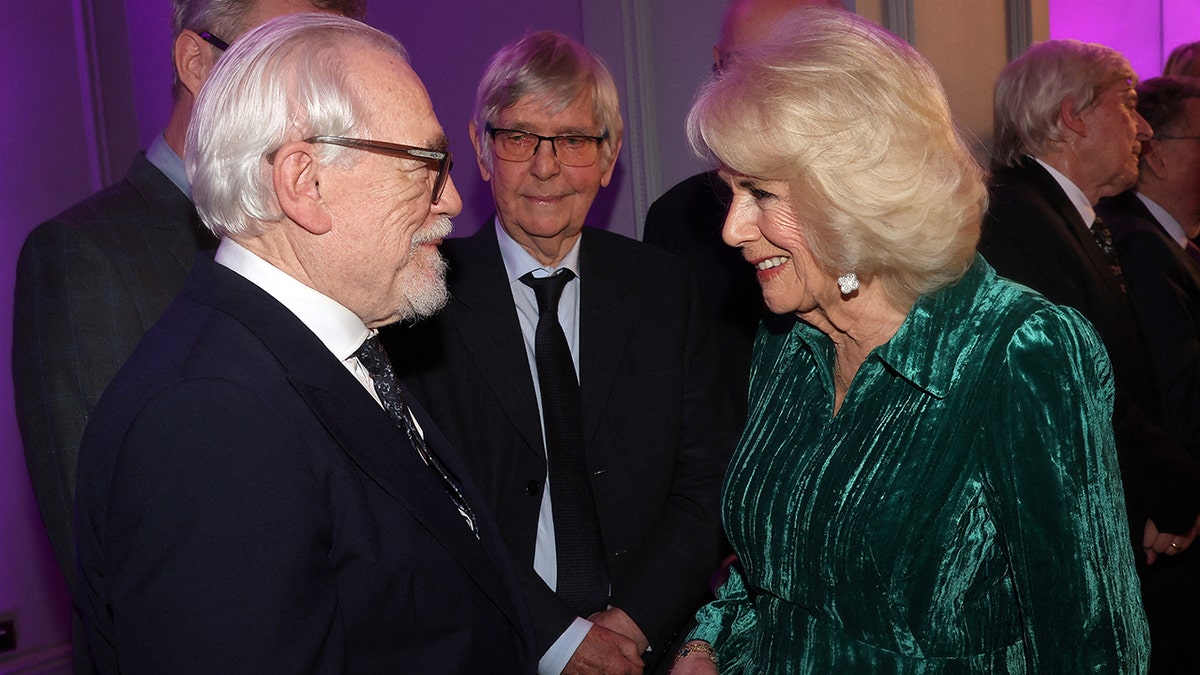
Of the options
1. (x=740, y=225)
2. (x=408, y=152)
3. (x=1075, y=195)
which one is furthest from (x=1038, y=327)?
(x=1075, y=195)

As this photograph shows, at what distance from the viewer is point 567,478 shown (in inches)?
91.3

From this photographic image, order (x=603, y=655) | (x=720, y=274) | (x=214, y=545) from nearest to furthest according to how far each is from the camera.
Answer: (x=214, y=545), (x=603, y=655), (x=720, y=274)

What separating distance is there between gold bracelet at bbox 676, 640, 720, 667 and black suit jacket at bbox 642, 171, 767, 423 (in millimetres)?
859

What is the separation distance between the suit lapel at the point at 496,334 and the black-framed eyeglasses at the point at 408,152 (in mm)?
796

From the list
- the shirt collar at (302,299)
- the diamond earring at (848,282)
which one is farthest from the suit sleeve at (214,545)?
the diamond earring at (848,282)

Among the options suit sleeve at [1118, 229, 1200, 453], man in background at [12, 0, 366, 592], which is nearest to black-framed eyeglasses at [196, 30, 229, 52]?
man in background at [12, 0, 366, 592]

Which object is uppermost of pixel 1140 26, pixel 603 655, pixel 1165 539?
pixel 1140 26

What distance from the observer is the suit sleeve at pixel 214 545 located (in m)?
1.10

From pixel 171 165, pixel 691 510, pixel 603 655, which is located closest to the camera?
pixel 171 165

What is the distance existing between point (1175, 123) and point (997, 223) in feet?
4.78

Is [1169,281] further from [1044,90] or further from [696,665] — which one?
[696,665]

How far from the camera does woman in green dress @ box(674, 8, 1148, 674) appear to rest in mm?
1459

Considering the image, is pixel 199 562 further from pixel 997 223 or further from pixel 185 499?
pixel 997 223

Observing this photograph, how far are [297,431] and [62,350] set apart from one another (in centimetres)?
83
